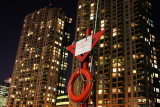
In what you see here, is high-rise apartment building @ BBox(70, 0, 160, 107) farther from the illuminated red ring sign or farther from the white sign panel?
the white sign panel

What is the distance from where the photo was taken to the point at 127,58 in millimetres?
87375

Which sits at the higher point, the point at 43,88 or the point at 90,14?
the point at 90,14

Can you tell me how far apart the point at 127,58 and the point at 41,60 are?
210 feet

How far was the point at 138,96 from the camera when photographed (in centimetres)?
7706

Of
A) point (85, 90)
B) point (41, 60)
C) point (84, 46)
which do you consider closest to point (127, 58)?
point (41, 60)

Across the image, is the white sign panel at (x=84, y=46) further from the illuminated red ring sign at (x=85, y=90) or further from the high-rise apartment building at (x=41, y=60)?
the high-rise apartment building at (x=41, y=60)

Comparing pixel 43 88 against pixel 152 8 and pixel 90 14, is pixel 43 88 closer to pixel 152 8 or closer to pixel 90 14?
pixel 90 14

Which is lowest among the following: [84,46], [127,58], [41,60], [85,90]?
[85,90]

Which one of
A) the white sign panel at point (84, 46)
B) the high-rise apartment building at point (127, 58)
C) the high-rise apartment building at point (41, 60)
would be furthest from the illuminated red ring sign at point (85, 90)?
the high-rise apartment building at point (41, 60)

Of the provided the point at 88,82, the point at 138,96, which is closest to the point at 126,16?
the point at 138,96

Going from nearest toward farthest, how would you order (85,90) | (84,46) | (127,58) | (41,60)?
(85,90) < (84,46) < (127,58) < (41,60)

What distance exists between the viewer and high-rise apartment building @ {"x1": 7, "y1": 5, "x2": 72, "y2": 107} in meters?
124

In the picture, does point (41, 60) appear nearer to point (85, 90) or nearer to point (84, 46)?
point (84, 46)

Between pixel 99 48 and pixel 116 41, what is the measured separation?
30.3ft
